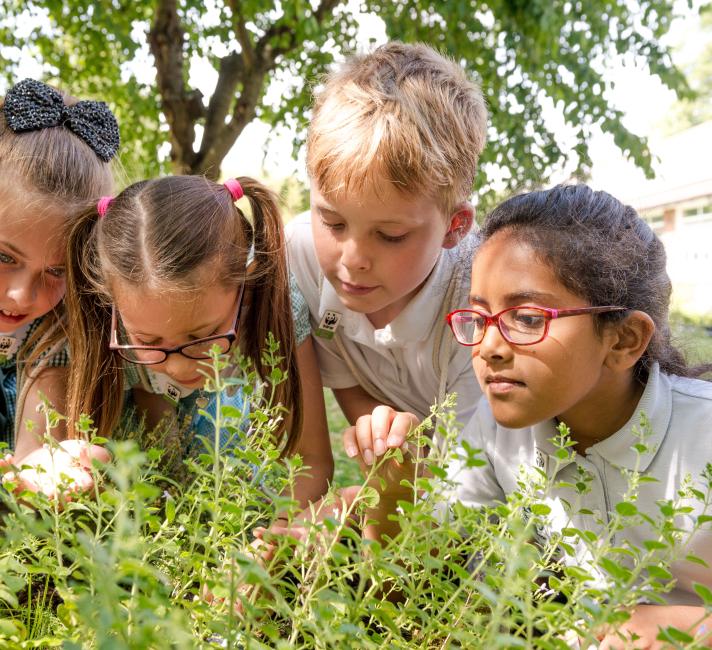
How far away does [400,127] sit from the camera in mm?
2053

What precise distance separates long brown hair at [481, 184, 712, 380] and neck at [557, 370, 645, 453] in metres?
0.06

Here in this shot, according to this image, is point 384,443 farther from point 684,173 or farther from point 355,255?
point 684,173

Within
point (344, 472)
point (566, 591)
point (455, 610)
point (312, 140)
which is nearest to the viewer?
point (566, 591)

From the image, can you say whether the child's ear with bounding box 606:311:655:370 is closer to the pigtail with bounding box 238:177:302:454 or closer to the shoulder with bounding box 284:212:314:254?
the pigtail with bounding box 238:177:302:454

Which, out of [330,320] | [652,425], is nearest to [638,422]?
[652,425]

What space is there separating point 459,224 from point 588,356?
26.4 inches

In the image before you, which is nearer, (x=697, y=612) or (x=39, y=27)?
(x=697, y=612)

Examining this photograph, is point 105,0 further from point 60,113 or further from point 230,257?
point 230,257

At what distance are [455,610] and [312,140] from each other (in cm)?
140

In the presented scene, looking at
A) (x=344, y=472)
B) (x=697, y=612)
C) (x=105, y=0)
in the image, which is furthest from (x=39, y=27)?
(x=697, y=612)

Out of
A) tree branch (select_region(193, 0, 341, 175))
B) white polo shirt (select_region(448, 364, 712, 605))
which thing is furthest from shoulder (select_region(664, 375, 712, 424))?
tree branch (select_region(193, 0, 341, 175))

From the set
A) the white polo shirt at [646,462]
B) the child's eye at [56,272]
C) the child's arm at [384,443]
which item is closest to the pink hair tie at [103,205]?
the child's eye at [56,272]

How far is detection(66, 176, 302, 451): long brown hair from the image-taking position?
1.98m

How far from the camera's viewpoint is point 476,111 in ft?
7.52
